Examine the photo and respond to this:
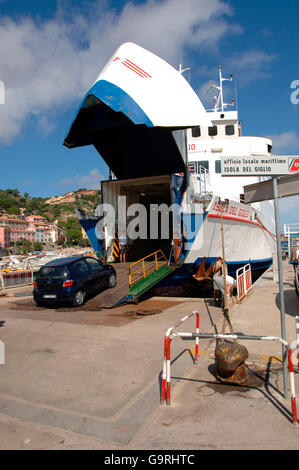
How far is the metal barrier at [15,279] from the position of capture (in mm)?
16281

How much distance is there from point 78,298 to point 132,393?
642 centimetres

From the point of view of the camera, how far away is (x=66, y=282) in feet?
32.6

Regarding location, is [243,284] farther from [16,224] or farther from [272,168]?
[16,224]

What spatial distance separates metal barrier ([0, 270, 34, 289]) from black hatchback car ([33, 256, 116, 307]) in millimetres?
6583

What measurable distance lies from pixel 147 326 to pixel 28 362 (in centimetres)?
296

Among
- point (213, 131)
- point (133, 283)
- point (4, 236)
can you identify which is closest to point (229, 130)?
point (213, 131)

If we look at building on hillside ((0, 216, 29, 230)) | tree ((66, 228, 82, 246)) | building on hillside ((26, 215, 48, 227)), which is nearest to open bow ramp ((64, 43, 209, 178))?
building on hillside ((0, 216, 29, 230))

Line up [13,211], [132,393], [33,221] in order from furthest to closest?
[13,211] → [33,221] → [132,393]

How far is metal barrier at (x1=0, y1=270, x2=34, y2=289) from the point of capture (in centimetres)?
1628

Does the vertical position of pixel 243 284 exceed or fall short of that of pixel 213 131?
it falls short

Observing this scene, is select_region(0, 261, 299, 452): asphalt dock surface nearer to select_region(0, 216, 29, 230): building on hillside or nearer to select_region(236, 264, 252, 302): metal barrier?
select_region(236, 264, 252, 302): metal barrier

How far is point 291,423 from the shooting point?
3295 millimetres
